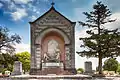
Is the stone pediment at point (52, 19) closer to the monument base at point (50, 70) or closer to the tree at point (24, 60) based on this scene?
the monument base at point (50, 70)

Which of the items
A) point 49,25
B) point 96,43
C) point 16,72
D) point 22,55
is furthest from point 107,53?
point 22,55

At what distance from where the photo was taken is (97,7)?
101 feet

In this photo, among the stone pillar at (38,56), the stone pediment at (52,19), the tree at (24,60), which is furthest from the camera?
the tree at (24,60)

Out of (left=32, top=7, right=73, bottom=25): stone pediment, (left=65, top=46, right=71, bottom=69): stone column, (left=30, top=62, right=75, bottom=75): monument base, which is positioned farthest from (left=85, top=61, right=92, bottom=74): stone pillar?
(left=32, top=7, right=73, bottom=25): stone pediment

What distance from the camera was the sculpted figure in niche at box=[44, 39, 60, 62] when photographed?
Answer: 1111 inches

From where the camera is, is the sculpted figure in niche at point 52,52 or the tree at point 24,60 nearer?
the sculpted figure in niche at point 52,52

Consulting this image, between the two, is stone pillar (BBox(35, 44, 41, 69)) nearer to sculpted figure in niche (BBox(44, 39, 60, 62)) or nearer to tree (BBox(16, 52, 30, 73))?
sculpted figure in niche (BBox(44, 39, 60, 62))

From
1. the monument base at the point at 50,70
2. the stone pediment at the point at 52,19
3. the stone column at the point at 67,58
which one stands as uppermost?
the stone pediment at the point at 52,19

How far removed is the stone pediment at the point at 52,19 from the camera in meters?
29.0

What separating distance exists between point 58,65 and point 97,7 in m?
8.93

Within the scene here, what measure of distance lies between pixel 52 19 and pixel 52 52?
391 cm

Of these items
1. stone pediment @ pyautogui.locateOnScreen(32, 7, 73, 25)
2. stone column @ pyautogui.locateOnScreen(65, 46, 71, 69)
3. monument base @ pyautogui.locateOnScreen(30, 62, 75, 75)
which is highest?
stone pediment @ pyautogui.locateOnScreen(32, 7, 73, 25)

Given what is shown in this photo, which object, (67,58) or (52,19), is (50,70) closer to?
(67,58)

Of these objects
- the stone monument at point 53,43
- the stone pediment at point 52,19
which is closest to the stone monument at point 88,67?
the stone monument at point 53,43
